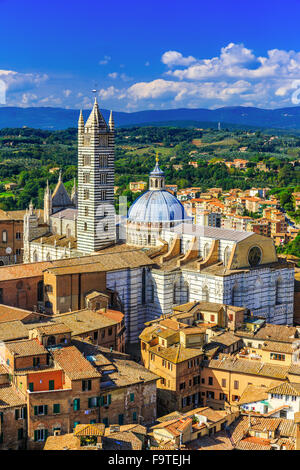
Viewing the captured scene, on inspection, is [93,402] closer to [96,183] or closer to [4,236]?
[96,183]

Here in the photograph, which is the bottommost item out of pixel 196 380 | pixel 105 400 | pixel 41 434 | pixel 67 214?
pixel 41 434

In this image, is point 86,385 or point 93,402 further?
point 93,402

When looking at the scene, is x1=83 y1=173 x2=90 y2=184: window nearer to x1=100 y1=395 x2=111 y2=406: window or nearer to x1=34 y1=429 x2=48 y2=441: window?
x1=100 y1=395 x2=111 y2=406: window

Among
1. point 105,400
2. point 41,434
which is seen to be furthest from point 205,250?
point 41,434

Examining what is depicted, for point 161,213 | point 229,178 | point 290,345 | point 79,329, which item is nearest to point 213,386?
point 290,345

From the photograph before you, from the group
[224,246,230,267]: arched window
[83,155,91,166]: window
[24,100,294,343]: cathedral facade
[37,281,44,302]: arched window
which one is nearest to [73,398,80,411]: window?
[24,100,294,343]: cathedral facade

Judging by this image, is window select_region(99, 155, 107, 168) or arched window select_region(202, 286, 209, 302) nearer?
arched window select_region(202, 286, 209, 302)
